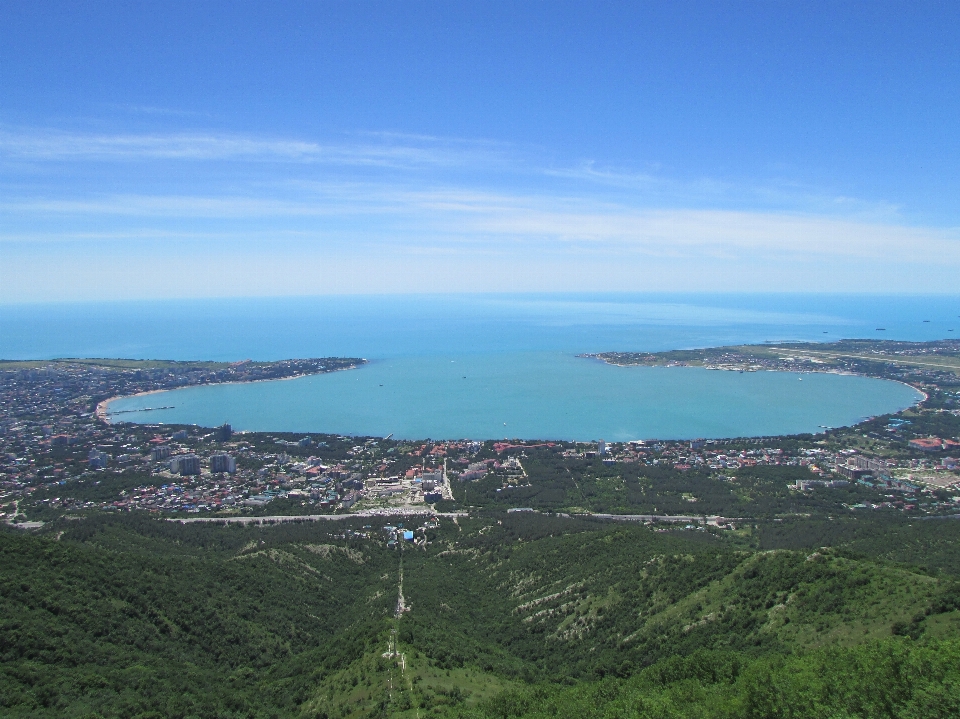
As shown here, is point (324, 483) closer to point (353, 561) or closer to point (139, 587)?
point (353, 561)

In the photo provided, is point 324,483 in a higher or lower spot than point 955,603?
lower

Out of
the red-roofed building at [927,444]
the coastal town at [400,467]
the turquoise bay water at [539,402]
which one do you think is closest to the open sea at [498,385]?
the turquoise bay water at [539,402]

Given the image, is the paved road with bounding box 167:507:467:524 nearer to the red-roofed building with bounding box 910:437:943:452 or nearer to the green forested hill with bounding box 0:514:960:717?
the green forested hill with bounding box 0:514:960:717

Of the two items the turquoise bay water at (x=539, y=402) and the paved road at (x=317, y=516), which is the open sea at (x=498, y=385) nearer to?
the turquoise bay water at (x=539, y=402)

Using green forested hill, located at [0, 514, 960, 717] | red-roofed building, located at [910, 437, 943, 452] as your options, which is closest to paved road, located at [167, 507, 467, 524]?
green forested hill, located at [0, 514, 960, 717]

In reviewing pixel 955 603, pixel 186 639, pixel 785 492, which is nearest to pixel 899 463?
pixel 785 492

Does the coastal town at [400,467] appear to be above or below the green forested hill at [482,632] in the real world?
below

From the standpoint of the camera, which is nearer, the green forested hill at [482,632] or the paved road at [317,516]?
the green forested hill at [482,632]
